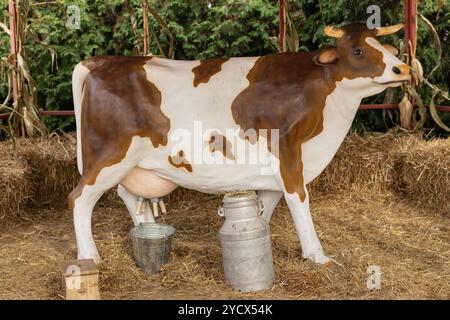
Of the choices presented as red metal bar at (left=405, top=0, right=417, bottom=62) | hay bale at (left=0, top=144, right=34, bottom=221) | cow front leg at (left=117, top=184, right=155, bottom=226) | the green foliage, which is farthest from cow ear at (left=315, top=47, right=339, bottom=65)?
the green foliage

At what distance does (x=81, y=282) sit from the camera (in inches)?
130

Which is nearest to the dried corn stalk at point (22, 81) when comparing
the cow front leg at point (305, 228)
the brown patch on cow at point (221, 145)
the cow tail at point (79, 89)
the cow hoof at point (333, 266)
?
the cow tail at point (79, 89)

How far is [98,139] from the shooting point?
3986 millimetres

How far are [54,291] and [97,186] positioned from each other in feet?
2.25

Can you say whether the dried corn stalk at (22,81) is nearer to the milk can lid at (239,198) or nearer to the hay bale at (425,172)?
the milk can lid at (239,198)

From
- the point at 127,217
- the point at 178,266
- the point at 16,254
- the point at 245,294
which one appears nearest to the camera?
the point at 245,294

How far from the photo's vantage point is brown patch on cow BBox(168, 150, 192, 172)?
3.97 m

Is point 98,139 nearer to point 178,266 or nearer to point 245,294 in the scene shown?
point 178,266

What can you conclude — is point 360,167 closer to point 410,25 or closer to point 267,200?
point 410,25

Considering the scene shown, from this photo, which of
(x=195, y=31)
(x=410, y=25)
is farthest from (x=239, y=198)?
(x=195, y=31)

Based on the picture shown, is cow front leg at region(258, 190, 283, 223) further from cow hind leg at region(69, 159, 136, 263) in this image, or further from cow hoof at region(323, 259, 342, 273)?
cow hind leg at region(69, 159, 136, 263)

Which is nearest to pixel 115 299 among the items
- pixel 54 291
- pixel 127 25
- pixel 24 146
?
pixel 54 291

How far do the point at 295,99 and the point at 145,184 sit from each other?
1.10 m

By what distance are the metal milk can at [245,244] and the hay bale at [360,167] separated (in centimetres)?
206
